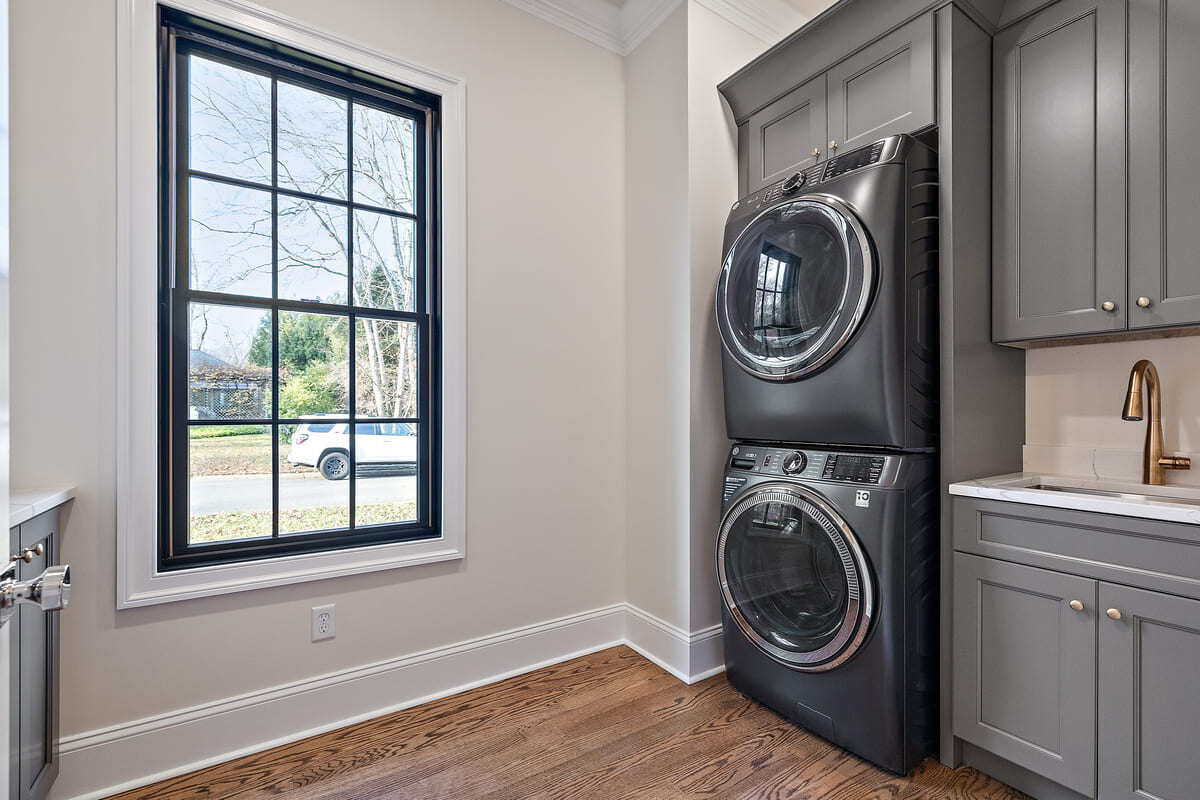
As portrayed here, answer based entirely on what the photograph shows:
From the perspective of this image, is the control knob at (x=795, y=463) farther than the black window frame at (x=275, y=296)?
Yes

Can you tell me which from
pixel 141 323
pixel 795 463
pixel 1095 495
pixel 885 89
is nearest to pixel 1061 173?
pixel 885 89

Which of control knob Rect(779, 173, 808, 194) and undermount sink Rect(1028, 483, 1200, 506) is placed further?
control knob Rect(779, 173, 808, 194)

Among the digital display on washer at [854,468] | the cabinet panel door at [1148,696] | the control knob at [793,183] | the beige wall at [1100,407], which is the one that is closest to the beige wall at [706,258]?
the control knob at [793,183]

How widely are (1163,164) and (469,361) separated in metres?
2.10

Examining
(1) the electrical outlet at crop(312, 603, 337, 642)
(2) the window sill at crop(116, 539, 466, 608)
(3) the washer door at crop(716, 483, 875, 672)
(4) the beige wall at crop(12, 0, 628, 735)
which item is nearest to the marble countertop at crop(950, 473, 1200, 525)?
(3) the washer door at crop(716, 483, 875, 672)

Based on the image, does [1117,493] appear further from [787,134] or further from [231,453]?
[231,453]

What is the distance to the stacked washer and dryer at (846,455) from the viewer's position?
1691 mm

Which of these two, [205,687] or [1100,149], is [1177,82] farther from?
[205,687]

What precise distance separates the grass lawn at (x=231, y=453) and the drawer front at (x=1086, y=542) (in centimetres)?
211

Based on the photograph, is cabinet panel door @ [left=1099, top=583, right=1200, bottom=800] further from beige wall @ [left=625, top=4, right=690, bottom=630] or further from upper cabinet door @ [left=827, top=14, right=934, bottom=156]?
upper cabinet door @ [left=827, top=14, right=934, bottom=156]

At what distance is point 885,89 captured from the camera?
1.88 meters

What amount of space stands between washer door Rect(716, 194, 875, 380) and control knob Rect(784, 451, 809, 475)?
26 cm

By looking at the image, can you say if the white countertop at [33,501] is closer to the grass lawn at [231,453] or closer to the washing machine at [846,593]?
the grass lawn at [231,453]

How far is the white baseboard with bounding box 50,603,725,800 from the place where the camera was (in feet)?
5.40
